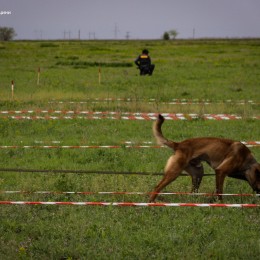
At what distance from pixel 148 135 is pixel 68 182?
17.8ft

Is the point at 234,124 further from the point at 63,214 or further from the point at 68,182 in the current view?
the point at 63,214

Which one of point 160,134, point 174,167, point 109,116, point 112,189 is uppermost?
point 160,134

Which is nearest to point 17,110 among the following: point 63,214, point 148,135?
point 148,135

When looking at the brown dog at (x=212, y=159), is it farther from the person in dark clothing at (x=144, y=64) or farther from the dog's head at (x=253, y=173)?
the person in dark clothing at (x=144, y=64)

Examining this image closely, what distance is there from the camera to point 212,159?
7.98m

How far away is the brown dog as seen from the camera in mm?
7773

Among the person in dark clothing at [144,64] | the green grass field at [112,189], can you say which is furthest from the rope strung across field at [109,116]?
the person in dark clothing at [144,64]

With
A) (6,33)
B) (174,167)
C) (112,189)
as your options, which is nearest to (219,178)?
(174,167)

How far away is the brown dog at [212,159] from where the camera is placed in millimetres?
7773

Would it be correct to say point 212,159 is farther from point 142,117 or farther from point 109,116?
point 109,116

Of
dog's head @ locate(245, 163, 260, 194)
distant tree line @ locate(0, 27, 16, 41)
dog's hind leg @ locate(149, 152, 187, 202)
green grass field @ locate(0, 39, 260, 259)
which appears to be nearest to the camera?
green grass field @ locate(0, 39, 260, 259)

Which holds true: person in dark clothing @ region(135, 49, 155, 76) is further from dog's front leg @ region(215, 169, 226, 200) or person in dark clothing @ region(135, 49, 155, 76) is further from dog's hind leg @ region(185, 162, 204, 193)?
dog's front leg @ region(215, 169, 226, 200)

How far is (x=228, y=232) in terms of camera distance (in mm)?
6859

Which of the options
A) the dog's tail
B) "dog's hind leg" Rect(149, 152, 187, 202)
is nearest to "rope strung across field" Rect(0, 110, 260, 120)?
the dog's tail
